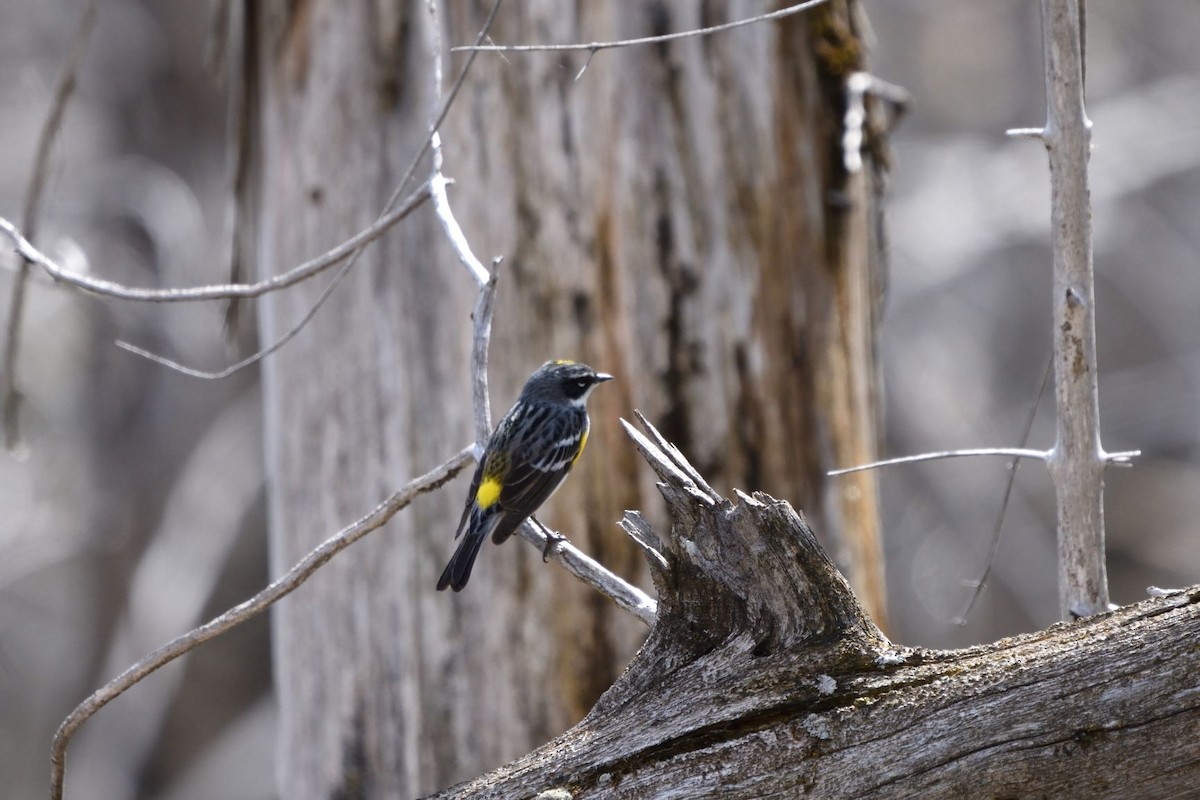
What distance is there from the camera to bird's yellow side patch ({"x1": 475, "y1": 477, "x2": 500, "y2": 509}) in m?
3.33

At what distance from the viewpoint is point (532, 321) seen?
12.9 feet

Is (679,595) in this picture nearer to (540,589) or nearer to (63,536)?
(540,589)

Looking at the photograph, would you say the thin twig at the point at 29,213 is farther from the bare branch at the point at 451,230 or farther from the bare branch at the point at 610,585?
the bare branch at the point at 610,585

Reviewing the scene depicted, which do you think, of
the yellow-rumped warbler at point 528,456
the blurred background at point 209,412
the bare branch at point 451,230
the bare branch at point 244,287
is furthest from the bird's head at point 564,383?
the blurred background at point 209,412

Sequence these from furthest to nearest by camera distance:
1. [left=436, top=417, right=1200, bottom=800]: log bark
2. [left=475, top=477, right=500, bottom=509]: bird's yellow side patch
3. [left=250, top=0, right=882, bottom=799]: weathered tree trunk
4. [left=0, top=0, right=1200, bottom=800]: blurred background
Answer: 1. [left=0, top=0, right=1200, bottom=800]: blurred background
2. [left=250, top=0, right=882, bottom=799]: weathered tree trunk
3. [left=475, top=477, right=500, bottom=509]: bird's yellow side patch
4. [left=436, top=417, right=1200, bottom=800]: log bark

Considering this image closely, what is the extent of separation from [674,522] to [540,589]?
1889 millimetres

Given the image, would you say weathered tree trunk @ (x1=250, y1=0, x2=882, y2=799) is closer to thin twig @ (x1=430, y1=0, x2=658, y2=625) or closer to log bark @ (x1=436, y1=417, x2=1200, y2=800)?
thin twig @ (x1=430, y1=0, x2=658, y2=625)

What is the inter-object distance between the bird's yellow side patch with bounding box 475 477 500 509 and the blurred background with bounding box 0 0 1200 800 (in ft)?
21.2

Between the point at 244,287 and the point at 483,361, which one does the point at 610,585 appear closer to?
the point at 483,361

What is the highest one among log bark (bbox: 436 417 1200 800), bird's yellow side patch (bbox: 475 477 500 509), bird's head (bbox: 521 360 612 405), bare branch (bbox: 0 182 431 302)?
bare branch (bbox: 0 182 431 302)

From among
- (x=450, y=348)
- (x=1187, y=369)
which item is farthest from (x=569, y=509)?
(x=1187, y=369)

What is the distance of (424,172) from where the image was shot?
13.8 feet

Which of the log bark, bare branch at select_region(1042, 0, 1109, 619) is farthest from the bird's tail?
bare branch at select_region(1042, 0, 1109, 619)

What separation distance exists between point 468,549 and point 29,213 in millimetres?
1627
